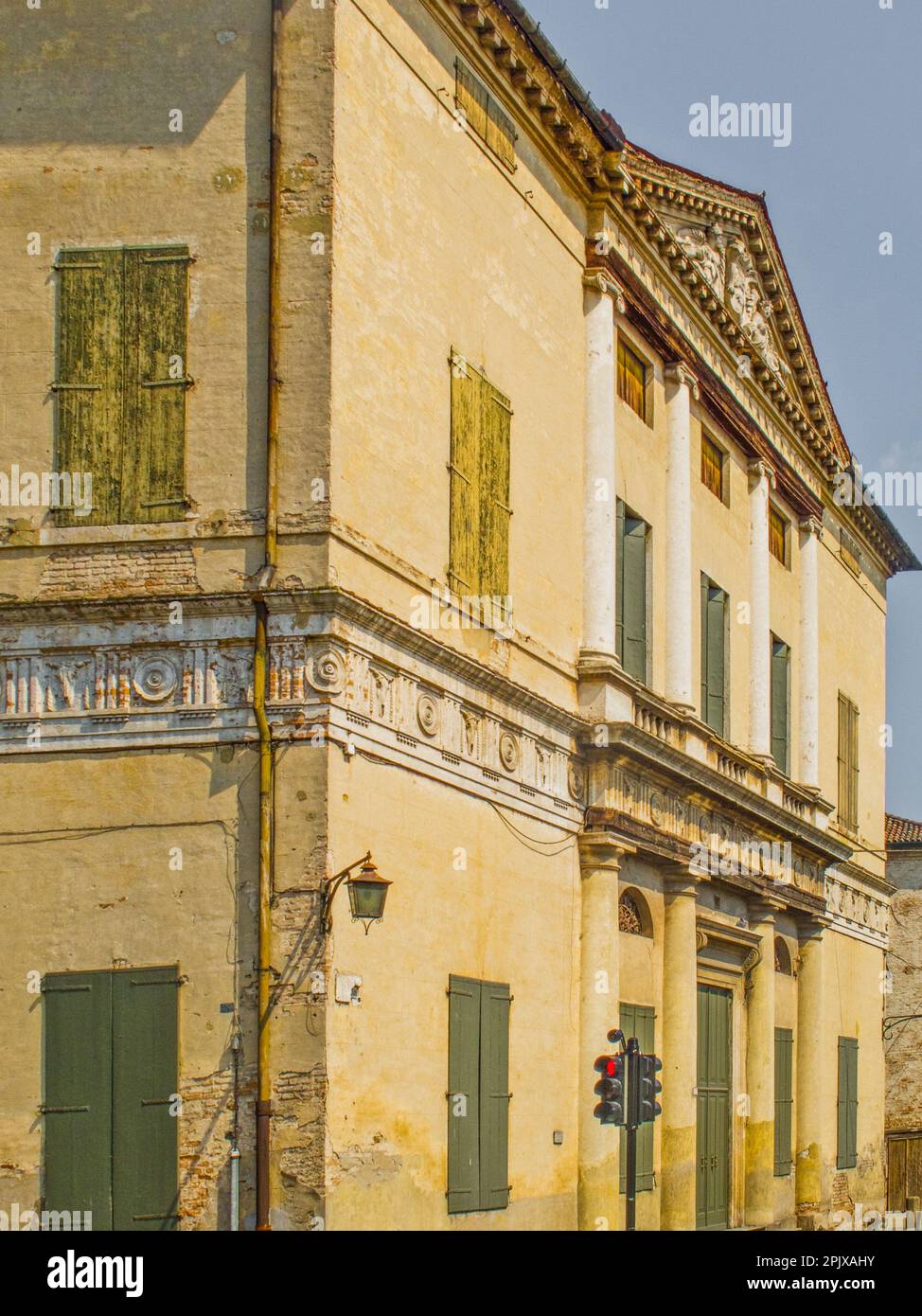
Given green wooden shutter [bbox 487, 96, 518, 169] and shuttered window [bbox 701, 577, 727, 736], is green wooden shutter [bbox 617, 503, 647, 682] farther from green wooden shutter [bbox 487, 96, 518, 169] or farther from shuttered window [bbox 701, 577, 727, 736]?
green wooden shutter [bbox 487, 96, 518, 169]

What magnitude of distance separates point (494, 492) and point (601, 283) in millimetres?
4655

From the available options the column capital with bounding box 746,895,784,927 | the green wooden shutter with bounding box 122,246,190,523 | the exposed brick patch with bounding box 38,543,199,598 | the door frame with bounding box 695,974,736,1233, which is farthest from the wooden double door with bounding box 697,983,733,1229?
the green wooden shutter with bounding box 122,246,190,523

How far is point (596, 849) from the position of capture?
84.1 feet

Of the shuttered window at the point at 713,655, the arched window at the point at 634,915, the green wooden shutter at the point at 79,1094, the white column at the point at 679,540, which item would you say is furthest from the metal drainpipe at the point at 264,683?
the shuttered window at the point at 713,655

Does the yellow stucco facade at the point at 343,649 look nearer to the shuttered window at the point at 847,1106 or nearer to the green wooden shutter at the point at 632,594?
the green wooden shutter at the point at 632,594

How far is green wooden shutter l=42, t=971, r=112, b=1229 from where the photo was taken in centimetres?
1870

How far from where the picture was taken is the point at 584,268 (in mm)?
27078

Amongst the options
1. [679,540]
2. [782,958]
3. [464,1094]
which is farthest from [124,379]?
[782,958]

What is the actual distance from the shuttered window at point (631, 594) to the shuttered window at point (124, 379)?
8.93 metres

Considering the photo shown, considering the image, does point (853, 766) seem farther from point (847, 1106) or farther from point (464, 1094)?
point (464, 1094)

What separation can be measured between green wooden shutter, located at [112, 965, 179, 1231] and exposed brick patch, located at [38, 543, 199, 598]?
3294 millimetres

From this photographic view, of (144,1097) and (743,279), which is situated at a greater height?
(743,279)

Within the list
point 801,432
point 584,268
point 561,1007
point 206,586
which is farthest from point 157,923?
point 801,432
